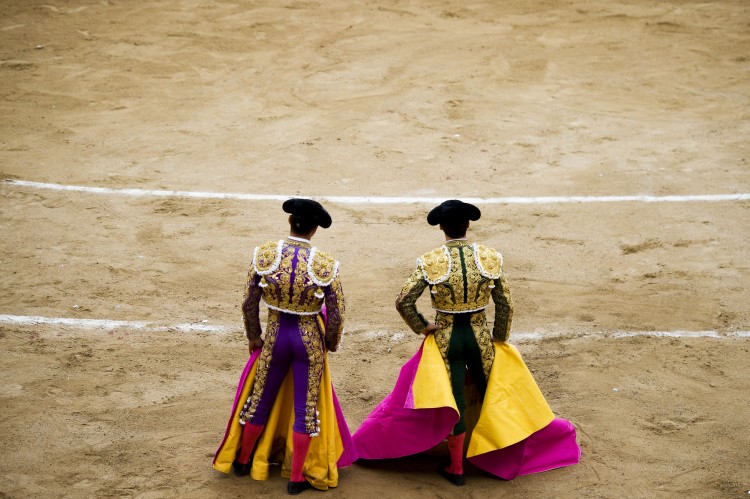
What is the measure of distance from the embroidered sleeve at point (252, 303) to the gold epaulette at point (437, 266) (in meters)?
0.97

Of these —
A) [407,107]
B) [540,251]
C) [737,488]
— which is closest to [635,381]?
[737,488]

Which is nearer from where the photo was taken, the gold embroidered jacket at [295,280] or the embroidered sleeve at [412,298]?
the gold embroidered jacket at [295,280]

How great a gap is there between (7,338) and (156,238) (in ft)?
7.11

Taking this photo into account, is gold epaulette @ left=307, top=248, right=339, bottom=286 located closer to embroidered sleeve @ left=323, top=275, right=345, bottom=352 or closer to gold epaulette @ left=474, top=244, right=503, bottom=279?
embroidered sleeve @ left=323, top=275, right=345, bottom=352

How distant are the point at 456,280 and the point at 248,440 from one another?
1.57 metres

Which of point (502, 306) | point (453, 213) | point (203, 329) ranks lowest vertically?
point (203, 329)

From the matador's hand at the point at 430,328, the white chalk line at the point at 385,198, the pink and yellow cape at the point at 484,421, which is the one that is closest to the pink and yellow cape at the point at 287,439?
the pink and yellow cape at the point at 484,421

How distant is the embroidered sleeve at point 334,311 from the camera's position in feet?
16.8

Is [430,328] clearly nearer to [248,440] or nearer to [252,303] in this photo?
[252,303]

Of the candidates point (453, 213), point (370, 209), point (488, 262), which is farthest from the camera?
point (370, 209)

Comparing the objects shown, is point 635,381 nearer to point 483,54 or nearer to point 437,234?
point 437,234

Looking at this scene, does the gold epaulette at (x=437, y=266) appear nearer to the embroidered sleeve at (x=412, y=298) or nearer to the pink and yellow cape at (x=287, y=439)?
the embroidered sleeve at (x=412, y=298)

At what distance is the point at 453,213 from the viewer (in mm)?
5145

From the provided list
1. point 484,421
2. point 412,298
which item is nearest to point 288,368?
point 412,298
